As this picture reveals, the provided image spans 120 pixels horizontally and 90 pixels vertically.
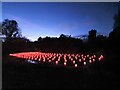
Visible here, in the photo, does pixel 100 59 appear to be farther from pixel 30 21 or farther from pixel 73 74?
pixel 30 21

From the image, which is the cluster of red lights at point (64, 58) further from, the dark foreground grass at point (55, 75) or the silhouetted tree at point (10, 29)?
the silhouetted tree at point (10, 29)

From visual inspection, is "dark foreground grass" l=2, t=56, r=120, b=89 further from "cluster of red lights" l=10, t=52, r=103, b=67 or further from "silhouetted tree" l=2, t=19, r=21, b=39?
"silhouetted tree" l=2, t=19, r=21, b=39

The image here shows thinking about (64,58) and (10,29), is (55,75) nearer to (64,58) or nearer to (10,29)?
(64,58)

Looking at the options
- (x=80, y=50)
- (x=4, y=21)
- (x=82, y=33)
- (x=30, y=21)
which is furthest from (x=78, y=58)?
(x=4, y=21)

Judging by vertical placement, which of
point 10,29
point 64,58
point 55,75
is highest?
point 10,29

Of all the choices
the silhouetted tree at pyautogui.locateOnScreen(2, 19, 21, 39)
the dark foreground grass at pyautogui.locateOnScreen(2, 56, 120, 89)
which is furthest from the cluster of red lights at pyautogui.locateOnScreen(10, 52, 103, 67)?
the silhouetted tree at pyautogui.locateOnScreen(2, 19, 21, 39)

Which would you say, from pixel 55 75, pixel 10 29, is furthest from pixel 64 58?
pixel 10 29

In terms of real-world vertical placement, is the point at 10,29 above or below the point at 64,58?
above
